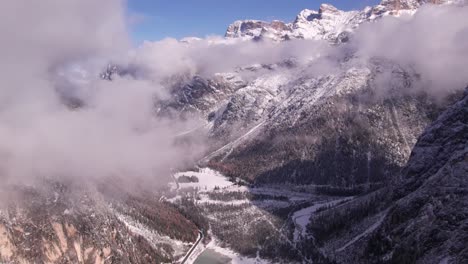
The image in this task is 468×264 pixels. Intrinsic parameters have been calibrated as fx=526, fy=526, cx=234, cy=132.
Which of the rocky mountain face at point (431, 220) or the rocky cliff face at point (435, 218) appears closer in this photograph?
the rocky cliff face at point (435, 218)

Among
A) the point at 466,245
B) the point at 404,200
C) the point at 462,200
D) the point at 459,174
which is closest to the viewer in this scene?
the point at 466,245

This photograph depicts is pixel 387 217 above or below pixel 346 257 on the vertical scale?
above

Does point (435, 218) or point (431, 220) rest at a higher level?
point (435, 218)

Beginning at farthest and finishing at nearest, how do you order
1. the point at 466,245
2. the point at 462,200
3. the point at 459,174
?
the point at 459,174, the point at 462,200, the point at 466,245

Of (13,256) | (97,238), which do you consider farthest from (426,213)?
(13,256)

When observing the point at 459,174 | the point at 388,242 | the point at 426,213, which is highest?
the point at 459,174

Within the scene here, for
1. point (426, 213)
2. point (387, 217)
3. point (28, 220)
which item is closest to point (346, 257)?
point (387, 217)

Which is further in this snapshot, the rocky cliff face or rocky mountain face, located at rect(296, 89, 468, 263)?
rocky mountain face, located at rect(296, 89, 468, 263)

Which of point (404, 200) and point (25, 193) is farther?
point (25, 193)

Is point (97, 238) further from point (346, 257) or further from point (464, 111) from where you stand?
point (464, 111)

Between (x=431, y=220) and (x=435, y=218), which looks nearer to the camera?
(x=435, y=218)
